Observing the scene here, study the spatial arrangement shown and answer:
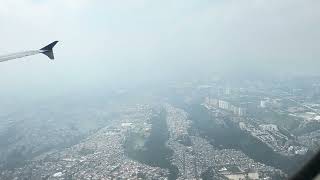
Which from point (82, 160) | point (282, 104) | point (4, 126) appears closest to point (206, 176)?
point (82, 160)

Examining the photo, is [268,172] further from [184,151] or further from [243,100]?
[243,100]

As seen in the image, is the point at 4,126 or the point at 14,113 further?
the point at 14,113

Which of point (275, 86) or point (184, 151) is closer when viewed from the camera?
point (184, 151)

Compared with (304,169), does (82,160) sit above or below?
below

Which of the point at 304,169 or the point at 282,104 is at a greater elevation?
the point at 304,169

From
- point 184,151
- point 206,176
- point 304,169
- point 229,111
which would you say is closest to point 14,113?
point 229,111

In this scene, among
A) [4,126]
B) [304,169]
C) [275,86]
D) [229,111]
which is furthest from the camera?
[275,86]

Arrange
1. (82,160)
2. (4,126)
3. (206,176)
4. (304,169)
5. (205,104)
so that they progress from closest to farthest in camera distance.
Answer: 1. (304,169)
2. (206,176)
3. (82,160)
4. (4,126)
5. (205,104)

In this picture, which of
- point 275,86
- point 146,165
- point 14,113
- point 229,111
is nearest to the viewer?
point 146,165

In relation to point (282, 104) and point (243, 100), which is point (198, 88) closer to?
point (243, 100)
